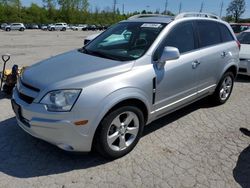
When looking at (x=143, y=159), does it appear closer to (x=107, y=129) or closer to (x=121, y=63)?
(x=107, y=129)

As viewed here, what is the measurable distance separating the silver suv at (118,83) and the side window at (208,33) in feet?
0.06

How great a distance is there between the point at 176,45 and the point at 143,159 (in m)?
1.76

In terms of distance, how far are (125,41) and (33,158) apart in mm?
2155

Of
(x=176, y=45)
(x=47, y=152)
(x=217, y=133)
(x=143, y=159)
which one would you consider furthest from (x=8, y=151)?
(x=217, y=133)

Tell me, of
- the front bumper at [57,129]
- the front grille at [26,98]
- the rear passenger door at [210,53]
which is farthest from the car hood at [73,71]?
the rear passenger door at [210,53]

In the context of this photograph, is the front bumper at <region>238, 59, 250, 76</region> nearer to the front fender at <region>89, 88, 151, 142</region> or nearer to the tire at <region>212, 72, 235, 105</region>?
the tire at <region>212, 72, 235, 105</region>

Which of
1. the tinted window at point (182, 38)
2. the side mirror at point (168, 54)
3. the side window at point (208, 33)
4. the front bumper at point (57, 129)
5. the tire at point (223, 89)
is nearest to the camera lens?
the front bumper at point (57, 129)

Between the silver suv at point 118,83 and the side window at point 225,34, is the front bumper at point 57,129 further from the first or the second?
the side window at point 225,34

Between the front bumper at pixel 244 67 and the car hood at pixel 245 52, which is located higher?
the car hood at pixel 245 52

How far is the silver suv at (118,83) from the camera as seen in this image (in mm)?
3133

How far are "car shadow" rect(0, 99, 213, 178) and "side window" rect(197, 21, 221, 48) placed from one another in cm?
268

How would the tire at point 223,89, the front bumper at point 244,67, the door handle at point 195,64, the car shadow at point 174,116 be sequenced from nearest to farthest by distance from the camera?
the door handle at point 195,64 < the car shadow at point 174,116 < the tire at point 223,89 < the front bumper at point 244,67

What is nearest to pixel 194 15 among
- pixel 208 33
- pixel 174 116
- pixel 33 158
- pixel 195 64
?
pixel 208 33

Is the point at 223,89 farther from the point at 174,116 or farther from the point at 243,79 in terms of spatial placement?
the point at 243,79
